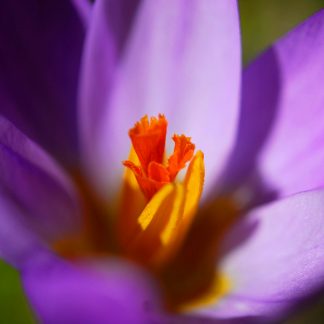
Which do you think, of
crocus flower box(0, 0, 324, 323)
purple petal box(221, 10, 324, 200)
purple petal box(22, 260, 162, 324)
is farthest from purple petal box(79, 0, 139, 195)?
purple petal box(22, 260, 162, 324)

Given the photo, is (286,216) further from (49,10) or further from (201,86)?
(49,10)

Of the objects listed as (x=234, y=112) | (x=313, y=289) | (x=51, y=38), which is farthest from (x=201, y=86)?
(x=313, y=289)

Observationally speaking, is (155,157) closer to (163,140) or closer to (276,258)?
(163,140)

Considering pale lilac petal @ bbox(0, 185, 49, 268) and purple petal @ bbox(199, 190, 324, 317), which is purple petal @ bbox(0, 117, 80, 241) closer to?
pale lilac petal @ bbox(0, 185, 49, 268)

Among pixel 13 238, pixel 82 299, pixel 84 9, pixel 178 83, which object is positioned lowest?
pixel 82 299

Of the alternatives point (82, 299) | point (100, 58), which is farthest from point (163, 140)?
point (82, 299)

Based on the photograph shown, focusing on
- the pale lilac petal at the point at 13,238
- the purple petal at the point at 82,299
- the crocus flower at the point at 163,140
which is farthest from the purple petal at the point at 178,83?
the purple petal at the point at 82,299

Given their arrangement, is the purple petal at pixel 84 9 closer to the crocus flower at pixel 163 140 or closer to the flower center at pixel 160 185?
the crocus flower at pixel 163 140
